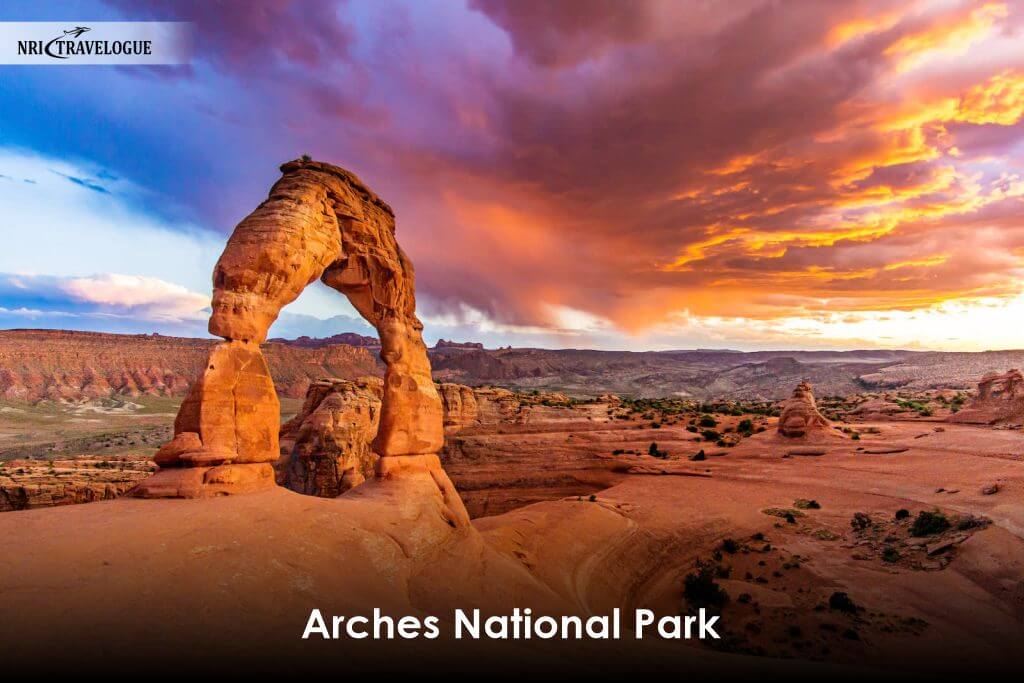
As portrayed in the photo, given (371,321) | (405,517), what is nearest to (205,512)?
(405,517)

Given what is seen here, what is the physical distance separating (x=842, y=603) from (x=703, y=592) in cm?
317

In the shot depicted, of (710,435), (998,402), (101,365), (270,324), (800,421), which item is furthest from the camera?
(101,365)

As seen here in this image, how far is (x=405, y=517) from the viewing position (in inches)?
439

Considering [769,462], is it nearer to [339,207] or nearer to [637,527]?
[637,527]

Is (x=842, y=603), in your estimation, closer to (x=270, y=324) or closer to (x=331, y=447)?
(x=270, y=324)

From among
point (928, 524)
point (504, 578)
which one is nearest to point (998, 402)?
point (928, 524)

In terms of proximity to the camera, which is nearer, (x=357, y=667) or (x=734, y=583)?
(x=357, y=667)

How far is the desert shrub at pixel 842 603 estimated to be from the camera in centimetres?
1099

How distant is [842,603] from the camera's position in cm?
1108

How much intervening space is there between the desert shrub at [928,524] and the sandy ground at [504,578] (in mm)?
544

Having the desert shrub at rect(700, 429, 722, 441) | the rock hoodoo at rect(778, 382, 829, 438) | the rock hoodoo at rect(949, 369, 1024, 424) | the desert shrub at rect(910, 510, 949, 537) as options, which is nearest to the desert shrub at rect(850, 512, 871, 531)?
the desert shrub at rect(910, 510, 949, 537)

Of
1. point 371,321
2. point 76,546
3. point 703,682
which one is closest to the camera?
point 703,682

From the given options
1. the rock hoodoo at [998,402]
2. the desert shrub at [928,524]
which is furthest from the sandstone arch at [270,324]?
the rock hoodoo at [998,402]

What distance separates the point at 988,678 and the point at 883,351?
22123 cm
